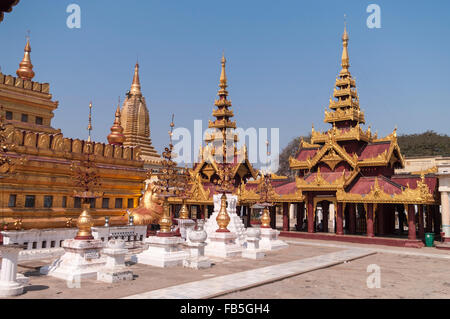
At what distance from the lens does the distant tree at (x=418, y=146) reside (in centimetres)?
7174

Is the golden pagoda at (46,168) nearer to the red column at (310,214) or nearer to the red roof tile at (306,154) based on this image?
the red column at (310,214)

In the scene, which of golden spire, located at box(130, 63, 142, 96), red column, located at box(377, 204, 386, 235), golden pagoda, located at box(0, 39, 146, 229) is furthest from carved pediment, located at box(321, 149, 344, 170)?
golden spire, located at box(130, 63, 142, 96)

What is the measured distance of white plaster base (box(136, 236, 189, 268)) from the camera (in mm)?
14711

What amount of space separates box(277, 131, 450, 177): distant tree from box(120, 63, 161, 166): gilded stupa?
32.5 metres

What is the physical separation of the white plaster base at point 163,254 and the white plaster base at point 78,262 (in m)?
2.34

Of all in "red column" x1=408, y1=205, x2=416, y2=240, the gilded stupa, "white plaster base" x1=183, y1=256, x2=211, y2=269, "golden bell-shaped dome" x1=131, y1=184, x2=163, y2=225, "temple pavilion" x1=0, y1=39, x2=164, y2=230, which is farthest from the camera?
the gilded stupa

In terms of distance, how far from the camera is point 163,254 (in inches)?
583

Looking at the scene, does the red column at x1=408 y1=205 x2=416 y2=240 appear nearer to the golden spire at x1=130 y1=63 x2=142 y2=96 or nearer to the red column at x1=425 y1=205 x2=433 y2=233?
the red column at x1=425 y1=205 x2=433 y2=233

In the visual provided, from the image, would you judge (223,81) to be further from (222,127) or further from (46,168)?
(46,168)

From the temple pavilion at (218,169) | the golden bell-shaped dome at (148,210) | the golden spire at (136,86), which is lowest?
the golden bell-shaped dome at (148,210)

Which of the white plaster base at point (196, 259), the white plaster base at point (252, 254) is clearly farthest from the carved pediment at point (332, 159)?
the white plaster base at point (196, 259)

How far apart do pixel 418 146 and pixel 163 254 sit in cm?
7160
